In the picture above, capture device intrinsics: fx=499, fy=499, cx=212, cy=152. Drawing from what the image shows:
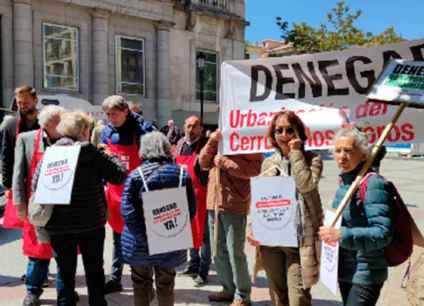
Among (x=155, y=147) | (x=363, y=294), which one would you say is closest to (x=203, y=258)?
(x=155, y=147)

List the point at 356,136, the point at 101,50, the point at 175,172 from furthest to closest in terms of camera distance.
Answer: the point at 101,50
the point at 175,172
the point at 356,136

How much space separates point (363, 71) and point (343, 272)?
1.73 m

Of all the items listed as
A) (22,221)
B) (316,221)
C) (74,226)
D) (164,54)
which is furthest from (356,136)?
(164,54)

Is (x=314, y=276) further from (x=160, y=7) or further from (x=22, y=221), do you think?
(x=160, y=7)

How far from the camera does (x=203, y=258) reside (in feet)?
18.1

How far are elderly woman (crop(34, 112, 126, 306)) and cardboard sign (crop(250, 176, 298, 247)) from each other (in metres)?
1.17

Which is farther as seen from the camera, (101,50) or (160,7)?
(160,7)

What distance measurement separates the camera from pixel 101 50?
21141 millimetres

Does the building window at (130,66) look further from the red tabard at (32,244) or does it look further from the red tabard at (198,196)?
the red tabard at (32,244)

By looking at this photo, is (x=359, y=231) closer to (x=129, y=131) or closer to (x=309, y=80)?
(x=309, y=80)

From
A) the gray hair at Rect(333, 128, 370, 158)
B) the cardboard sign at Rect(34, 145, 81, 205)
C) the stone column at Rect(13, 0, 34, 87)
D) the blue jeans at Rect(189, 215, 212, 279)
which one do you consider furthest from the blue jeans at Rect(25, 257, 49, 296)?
the stone column at Rect(13, 0, 34, 87)

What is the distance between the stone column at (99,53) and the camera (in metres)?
21.0

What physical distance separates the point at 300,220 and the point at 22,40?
17706 mm

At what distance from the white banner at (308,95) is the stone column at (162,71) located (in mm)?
19752
